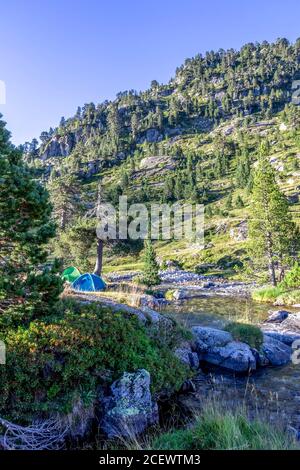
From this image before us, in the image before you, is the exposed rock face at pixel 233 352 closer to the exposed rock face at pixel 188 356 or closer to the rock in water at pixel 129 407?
the exposed rock face at pixel 188 356

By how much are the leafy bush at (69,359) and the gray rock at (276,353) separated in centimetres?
491

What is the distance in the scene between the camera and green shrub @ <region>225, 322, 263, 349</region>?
14087 millimetres

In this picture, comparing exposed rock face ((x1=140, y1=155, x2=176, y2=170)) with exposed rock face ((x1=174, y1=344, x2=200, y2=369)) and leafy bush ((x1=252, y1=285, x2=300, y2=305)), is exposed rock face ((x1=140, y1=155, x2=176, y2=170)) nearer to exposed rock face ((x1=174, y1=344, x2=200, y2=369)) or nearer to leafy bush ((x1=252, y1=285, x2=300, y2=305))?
leafy bush ((x1=252, y1=285, x2=300, y2=305))

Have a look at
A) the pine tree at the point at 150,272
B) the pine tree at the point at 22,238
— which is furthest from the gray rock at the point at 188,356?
the pine tree at the point at 150,272

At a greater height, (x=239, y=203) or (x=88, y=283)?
(x=239, y=203)

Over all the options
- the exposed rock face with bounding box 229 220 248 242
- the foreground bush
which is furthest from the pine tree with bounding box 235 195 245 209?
the foreground bush

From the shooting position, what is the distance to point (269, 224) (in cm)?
3872

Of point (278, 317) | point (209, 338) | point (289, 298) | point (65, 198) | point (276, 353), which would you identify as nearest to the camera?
point (276, 353)

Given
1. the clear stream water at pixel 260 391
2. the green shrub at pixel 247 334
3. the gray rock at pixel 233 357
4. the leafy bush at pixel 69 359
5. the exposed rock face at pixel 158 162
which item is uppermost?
the exposed rock face at pixel 158 162

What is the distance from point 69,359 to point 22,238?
302 cm

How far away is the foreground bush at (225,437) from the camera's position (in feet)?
18.9

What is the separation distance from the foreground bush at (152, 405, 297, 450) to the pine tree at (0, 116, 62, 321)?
4.17 metres

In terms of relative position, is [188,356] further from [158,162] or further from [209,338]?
[158,162]

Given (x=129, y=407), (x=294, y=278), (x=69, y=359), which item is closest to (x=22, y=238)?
(x=69, y=359)
